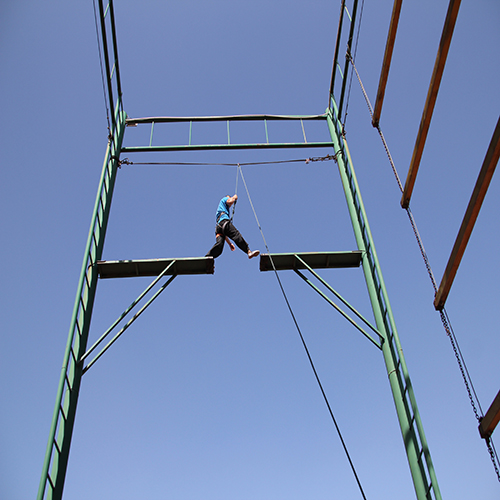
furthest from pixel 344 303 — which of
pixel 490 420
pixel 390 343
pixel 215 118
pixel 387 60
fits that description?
pixel 215 118

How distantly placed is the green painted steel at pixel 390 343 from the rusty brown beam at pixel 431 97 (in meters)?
1.02

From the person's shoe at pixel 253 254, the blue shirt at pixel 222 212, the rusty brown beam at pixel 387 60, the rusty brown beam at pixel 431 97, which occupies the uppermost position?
the rusty brown beam at pixel 387 60

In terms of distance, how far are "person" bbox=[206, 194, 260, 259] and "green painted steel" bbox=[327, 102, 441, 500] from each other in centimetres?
193

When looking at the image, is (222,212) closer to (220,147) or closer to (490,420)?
(220,147)

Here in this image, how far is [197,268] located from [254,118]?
14.0 ft

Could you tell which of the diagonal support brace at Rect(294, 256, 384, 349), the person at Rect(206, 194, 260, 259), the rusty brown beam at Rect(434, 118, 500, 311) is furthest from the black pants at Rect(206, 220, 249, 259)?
the rusty brown beam at Rect(434, 118, 500, 311)

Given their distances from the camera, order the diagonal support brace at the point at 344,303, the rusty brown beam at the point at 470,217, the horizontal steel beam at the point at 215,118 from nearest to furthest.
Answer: the rusty brown beam at the point at 470,217
the diagonal support brace at the point at 344,303
the horizontal steel beam at the point at 215,118

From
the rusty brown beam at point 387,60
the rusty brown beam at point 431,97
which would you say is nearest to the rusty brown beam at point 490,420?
the rusty brown beam at point 431,97

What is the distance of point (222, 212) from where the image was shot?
995 centimetres

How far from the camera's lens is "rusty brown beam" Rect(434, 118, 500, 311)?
5.81 meters

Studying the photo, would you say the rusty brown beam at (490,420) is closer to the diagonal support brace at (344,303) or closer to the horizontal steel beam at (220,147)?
the diagonal support brace at (344,303)

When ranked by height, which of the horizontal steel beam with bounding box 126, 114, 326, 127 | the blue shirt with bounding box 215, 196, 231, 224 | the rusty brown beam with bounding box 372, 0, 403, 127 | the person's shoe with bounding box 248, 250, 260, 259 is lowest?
the person's shoe with bounding box 248, 250, 260, 259

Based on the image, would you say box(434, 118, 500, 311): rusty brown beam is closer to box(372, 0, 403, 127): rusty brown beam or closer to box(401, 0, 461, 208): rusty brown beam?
box(401, 0, 461, 208): rusty brown beam

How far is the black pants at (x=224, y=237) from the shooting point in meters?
9.22
